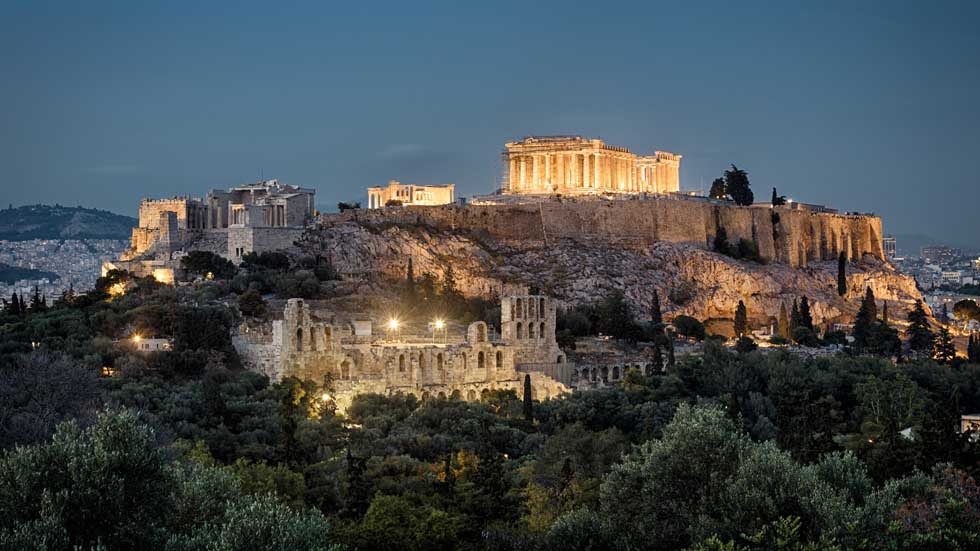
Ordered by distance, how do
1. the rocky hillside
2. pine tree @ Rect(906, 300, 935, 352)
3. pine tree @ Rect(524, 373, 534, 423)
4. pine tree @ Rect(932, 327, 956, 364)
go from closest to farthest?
1. pine tree @ Rect(524, 373, 534, 423)
2. pine tree @ Rect(932, 327, 956, 364)
3. pine tree @ Rect(906, 300, 935, 352)
4. the rocky hillside

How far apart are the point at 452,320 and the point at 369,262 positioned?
1177cm

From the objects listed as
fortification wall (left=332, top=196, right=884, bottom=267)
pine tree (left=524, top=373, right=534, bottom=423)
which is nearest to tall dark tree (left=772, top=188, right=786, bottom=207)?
fortification wall (left=332, top=196, right=884, bottom=267)

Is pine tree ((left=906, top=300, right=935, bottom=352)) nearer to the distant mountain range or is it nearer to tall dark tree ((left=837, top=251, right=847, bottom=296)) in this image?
tall dark tree ((left=837, top=251, right=847, bottom=296))

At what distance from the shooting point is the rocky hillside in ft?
214

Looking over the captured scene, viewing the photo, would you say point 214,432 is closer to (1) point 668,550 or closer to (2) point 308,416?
(2) point 308,416

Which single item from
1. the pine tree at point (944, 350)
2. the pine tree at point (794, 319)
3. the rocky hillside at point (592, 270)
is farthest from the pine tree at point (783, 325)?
the pine tree at point (944, 350)

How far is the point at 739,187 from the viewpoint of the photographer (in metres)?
86.8

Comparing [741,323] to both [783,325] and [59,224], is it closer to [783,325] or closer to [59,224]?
[783,325]

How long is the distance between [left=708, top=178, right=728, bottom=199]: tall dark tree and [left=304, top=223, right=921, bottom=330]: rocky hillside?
1032 cm

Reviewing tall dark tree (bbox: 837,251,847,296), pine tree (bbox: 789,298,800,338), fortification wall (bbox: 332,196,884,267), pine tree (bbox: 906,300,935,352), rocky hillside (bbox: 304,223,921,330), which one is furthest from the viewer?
tall dark tree (bbox: 837,251,847,296)

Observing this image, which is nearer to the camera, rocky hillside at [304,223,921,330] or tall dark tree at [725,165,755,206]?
rocky hillside at [304,223,921,330]

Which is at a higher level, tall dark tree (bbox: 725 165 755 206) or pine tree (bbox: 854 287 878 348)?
tall dark tree (bbox: 725 165 755 206)

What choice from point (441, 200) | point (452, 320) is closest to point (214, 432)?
point (452, 320)

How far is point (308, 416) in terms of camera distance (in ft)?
125
